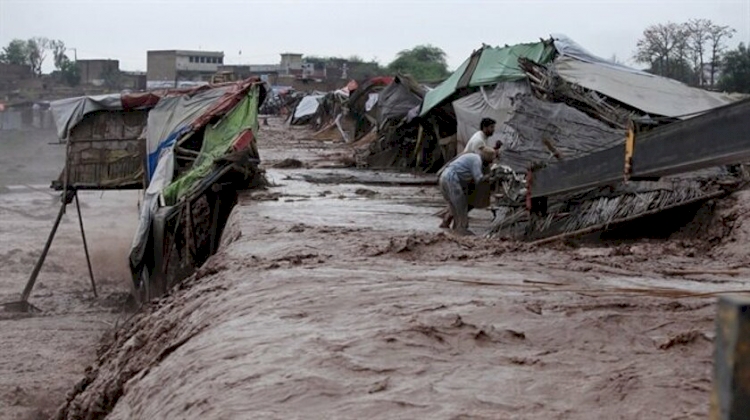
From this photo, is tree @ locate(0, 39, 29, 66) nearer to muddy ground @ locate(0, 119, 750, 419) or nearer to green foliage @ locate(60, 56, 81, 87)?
green foliage @ locate(60, 56, 81, 87)

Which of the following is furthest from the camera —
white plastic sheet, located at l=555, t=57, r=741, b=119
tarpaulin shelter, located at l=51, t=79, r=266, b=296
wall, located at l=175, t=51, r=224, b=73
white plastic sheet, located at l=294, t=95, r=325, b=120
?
wall, located at l=175, t=51, r=224, b=73

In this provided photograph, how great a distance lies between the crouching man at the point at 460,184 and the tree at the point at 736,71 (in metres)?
19.0

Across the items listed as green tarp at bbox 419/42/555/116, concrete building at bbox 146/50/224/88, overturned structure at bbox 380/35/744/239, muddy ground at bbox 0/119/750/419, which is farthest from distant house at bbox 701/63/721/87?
concrete building at bbox 146/50/224/88

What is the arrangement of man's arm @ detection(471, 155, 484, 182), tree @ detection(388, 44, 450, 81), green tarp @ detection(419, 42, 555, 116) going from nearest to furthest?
man's arm @ detection(471, 155, 484, 182)
green tarp @ detection(419, 42, 555, 116)
tree @ detection(388, 44, 450, 81)

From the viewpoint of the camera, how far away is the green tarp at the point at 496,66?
1568 cm

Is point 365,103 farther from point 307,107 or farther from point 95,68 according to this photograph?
point 95,68

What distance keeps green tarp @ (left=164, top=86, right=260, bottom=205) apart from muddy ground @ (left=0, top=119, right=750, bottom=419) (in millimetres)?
2688

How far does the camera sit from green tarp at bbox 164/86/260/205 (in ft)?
41.3

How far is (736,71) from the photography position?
29000mm

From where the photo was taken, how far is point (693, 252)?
8.37m

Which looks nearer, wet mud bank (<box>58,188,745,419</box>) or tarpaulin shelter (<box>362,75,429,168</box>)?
wet mud bank (<box>58,188,745,419</box>)

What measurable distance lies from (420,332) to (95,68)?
75.0m

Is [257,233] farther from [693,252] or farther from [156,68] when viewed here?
[156,68]

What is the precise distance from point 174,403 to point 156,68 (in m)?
78.6
